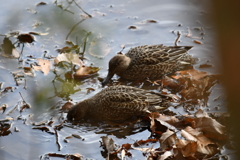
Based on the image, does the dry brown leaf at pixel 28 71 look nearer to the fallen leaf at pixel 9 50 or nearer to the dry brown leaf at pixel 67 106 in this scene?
the fallen leaf at pixel 9 50

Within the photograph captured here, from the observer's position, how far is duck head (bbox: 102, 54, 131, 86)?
24.1 feet

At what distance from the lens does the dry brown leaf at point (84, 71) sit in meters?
7.44

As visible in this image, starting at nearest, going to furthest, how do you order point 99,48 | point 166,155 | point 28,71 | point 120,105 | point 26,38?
point 166,155, point 120,105, point 28,71, point 99,48, point 26,38

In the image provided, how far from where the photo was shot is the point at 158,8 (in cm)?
991

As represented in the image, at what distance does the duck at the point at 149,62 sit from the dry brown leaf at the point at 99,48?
0.62 m

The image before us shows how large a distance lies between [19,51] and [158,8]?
405cm

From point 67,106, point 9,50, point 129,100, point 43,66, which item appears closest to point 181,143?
point 129,100

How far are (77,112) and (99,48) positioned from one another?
7.42 ft

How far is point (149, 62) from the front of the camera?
301 inches

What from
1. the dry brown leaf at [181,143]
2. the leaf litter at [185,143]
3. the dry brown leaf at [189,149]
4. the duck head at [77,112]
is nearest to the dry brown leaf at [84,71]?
the duck head at [77,112]

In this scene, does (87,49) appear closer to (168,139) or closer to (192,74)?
(192,74)

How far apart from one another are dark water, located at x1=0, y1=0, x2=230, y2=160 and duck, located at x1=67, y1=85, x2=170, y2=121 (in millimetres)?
233

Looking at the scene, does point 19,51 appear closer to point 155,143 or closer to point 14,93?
point 14,93

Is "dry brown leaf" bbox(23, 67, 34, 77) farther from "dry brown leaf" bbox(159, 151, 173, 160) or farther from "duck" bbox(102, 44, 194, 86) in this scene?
"dry brown leaf" bbox(159, 151, 173, 160)
